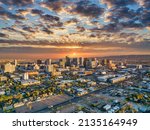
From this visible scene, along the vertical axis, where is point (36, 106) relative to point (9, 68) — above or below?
below

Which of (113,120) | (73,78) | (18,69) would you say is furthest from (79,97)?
(18,69)

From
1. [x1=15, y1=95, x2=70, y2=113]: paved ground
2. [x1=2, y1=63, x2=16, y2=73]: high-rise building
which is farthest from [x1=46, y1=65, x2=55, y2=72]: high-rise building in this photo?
[x1=15, y1=95, x2=70, y2=113]: paved ground

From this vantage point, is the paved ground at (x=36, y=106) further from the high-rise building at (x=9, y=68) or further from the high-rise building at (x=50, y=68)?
the high-rise building at (x=50, y=68)

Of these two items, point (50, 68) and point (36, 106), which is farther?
point (50, 68)

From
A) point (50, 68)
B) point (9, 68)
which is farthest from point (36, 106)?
point (50, 68)

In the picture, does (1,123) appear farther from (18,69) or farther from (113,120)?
(18,69)

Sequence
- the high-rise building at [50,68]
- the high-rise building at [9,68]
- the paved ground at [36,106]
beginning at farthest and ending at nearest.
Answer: the high-rise building at [50,68], the high-rise building at [9,68], the paved ground at [36,106]

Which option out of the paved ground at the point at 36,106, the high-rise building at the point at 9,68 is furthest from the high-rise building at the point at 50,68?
the paved ground at the point at 36,106

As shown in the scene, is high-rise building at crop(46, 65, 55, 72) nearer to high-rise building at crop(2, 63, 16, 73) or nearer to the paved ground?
high-rise building at crop(2, 63, 16, 73)

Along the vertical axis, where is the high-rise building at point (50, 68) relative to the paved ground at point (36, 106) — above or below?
above

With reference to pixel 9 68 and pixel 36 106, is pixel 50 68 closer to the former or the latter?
pixel 9 68

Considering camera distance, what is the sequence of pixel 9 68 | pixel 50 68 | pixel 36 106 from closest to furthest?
pixel 36 106
pixel 9 68
pixel 50 68
